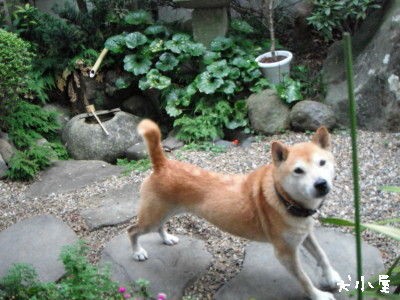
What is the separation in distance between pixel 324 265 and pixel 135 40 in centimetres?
445

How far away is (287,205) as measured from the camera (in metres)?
2.68

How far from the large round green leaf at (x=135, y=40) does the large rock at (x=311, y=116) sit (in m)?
A: 2.41

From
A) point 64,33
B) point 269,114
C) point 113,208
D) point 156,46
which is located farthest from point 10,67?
point 269,114

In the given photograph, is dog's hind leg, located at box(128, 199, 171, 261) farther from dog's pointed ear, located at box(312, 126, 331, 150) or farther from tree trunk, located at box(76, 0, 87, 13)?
tree trunk, located at box(76, 0, 87, 13)

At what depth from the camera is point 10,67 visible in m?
5.22

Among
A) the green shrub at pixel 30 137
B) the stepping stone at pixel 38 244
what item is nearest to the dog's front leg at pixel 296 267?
the stepping stone at pixel 38 244

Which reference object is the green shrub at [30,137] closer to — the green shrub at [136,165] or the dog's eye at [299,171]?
the green shrub at [136,165]

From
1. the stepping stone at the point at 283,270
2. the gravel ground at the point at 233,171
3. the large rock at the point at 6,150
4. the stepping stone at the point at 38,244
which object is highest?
the large rock at the point at 6,150

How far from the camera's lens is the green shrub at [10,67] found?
5169mm

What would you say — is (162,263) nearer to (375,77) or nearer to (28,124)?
Result: (28,124)

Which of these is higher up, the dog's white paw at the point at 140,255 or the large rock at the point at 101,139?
the dog's white paw at the point at 140,255

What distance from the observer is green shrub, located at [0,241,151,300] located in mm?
2538

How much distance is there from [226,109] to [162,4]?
8.53 ft

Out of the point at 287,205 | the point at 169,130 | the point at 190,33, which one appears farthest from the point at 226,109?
the point at 287,205
